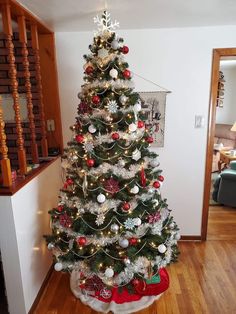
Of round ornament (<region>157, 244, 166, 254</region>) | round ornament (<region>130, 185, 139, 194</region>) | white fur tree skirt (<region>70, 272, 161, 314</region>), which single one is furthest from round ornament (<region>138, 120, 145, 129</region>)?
white fur tree skirt (<region>70, 272, 161, 314</region>)

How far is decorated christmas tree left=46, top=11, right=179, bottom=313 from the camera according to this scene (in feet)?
5.15

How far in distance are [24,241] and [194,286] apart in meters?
1.46

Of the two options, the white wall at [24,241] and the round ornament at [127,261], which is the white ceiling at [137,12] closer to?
the white wall at [24,241]

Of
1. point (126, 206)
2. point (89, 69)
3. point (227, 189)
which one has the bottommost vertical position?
point (227, 189)

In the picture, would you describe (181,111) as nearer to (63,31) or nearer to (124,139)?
(124,139)

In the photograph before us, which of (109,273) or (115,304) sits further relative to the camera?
(115,304)

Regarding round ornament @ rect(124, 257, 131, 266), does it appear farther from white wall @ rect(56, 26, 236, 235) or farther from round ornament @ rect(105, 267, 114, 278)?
white wall @ rect(56, 26, 236, 235)

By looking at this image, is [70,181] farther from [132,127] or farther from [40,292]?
[40,292]

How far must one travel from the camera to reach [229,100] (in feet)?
18.5

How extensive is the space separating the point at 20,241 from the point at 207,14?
2.25m

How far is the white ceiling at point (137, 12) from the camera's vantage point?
1.66 m

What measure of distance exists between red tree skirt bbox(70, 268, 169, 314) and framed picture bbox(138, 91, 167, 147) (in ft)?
4.36

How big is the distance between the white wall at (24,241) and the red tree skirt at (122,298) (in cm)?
41

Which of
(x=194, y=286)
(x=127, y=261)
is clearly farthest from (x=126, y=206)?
(x=194, y=286)
